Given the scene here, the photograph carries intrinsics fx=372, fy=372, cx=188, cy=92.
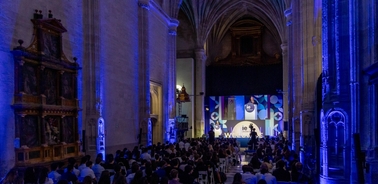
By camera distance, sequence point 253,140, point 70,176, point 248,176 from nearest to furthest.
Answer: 1. point 248,176
2. point 70,176
3. point 253,140

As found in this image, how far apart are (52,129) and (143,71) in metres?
8.82

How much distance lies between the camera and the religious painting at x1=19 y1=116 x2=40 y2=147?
36.1ft

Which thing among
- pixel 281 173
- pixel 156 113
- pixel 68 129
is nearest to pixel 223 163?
pixel 68 129

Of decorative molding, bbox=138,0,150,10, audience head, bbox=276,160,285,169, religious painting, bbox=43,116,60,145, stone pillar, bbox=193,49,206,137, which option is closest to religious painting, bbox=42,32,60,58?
religious painting, bbox=43,116,60,145

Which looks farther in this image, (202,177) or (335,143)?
(202,177)

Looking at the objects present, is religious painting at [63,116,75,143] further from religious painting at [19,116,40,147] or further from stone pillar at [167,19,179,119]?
stone pillar at [167,19,179,119]

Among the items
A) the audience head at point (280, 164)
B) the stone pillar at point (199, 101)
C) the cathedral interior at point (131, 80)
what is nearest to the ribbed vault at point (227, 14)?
the stone pillar at point (199, 101)

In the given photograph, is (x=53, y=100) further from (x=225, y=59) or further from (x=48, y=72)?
(x=225, y=59)

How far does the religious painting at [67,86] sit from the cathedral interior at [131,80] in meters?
0.04

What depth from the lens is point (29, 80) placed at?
1135 centimetres

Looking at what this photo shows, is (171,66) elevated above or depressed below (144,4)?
below

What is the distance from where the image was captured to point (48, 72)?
40.4ft

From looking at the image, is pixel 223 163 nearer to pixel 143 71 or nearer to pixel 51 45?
pixel 143 71

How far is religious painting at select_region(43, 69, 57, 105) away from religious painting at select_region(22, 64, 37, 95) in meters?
0.47
